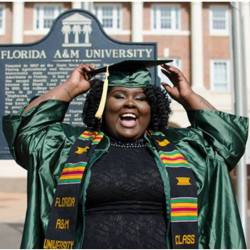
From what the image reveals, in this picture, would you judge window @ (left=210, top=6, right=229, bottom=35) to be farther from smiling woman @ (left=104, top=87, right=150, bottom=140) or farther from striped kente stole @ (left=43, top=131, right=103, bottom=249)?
striped kente stole @ (left=43, top=131, right=103, bottom=249)

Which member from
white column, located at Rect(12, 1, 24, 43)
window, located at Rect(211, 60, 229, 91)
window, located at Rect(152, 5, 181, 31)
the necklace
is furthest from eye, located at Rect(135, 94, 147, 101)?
window, located at Rect(152, 5, 181, 31)

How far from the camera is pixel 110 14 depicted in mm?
23578

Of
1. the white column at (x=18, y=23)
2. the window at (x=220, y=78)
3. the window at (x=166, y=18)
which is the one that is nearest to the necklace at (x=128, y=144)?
the window at (x=220, y=78)

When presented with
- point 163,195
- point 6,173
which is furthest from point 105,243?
point 6,173

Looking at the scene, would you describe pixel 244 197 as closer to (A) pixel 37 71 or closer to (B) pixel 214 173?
(A) pixel 37 71

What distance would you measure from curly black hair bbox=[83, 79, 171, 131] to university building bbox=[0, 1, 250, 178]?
20671 mm

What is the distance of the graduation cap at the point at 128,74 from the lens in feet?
7.69

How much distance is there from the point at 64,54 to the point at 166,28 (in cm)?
1901

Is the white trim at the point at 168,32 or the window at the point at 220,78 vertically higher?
the white trim at the point at 168,32

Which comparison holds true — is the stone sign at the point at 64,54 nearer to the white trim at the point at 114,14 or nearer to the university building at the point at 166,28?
the university building at the point at 166,28

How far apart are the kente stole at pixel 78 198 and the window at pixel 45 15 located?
862 inches

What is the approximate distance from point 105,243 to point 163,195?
320 millimetres

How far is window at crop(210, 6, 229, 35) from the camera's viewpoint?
23766 mm

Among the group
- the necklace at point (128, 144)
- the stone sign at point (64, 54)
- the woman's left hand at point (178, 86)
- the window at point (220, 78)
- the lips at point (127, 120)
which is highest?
the window at point (220, 78)
